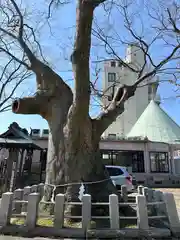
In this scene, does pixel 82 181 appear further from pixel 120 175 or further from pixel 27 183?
pixel 27 183

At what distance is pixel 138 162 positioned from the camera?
23078 mm

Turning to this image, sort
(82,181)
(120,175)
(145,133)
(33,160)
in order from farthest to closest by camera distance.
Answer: (145,133), (33,160), (120,175), (82,181)

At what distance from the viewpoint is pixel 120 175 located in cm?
1299

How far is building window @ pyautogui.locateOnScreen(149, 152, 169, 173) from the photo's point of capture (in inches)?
893

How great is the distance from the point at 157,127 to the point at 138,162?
17.5ft

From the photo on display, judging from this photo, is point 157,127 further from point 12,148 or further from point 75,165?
point 75,165

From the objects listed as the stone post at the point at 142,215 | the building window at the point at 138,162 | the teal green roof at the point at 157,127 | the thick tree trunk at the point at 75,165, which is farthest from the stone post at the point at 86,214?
the teal green roof at the point at 157,127

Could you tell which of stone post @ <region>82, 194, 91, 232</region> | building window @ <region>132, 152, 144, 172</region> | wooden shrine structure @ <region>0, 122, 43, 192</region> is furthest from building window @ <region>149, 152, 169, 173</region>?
stone post @ <region>82, 194, 91, 232</region>

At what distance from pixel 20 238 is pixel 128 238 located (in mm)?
2456

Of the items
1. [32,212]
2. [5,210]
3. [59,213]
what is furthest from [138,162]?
[5,210]

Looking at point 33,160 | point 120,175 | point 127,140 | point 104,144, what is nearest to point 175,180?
point 127,140

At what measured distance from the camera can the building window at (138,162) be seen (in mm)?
22520

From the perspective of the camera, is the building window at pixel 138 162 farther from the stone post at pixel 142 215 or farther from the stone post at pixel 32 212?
the stone post at pixel 32 212

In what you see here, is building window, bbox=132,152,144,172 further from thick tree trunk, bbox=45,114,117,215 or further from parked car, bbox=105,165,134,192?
thick tree trunk, bbox=45,114,117,215
